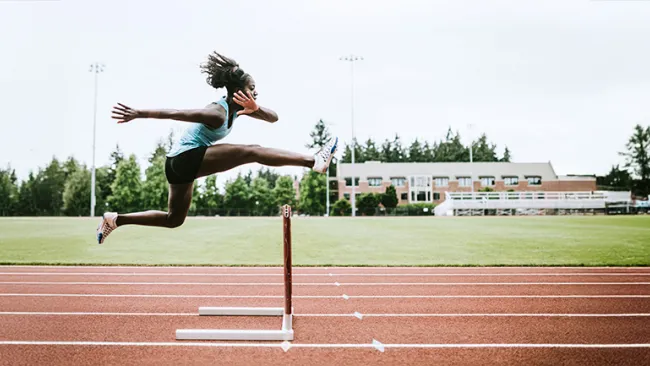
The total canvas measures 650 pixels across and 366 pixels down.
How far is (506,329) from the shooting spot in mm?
5301

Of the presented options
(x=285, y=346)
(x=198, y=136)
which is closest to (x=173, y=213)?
(x=198, y=136)

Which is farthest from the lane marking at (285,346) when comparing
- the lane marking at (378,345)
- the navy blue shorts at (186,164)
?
the navy blue shorts at (186,164)

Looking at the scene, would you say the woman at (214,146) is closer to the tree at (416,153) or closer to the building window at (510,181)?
the building window at (510,181)

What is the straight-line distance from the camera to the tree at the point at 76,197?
4830 centimetres

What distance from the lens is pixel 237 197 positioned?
5697 cm

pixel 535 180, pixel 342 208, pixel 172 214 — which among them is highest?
pixel 535 180

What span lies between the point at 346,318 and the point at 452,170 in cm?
6157

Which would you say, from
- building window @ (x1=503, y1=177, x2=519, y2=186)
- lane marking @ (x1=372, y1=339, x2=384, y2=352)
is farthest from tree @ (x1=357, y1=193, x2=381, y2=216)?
lane marking @ (x1=372, y1=339, x2=384, y2=352)

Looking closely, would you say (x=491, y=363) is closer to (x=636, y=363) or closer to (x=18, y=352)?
(x=636, y=363)

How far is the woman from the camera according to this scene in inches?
159

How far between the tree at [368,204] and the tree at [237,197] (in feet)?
45.7

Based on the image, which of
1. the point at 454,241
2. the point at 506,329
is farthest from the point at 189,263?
the point at 454,241

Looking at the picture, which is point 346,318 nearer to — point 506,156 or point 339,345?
point 339,345

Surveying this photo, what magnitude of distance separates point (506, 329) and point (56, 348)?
4.58 metres
